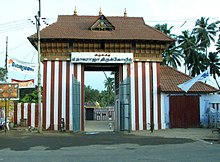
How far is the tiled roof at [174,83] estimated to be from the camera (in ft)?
97.2

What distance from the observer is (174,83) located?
30594 millimetres

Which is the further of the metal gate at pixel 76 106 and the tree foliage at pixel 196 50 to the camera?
the tree foliage at pixel 196 50

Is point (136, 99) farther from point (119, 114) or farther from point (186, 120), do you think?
point (186, 120)

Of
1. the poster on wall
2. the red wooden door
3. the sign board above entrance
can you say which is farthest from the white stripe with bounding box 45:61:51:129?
the red wooden door

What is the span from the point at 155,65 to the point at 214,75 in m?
36.4

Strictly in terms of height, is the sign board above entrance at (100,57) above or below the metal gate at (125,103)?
above

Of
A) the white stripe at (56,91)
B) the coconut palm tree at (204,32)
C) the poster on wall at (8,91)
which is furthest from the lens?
the coconut palm tree at (204,32)

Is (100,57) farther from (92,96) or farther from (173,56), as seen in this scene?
(92,96)

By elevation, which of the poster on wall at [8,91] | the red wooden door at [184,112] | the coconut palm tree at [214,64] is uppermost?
the coconut palm tree at [214,64]

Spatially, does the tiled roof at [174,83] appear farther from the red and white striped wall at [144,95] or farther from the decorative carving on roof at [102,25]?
the decorative carving on roof at [102,25]

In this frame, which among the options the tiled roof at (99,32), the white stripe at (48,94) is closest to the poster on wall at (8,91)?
the white stripe at (48,94)

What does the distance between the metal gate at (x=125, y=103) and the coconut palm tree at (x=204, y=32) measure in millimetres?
36079

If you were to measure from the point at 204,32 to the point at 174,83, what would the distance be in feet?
108

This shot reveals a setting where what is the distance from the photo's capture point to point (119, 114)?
30031 millimetres
